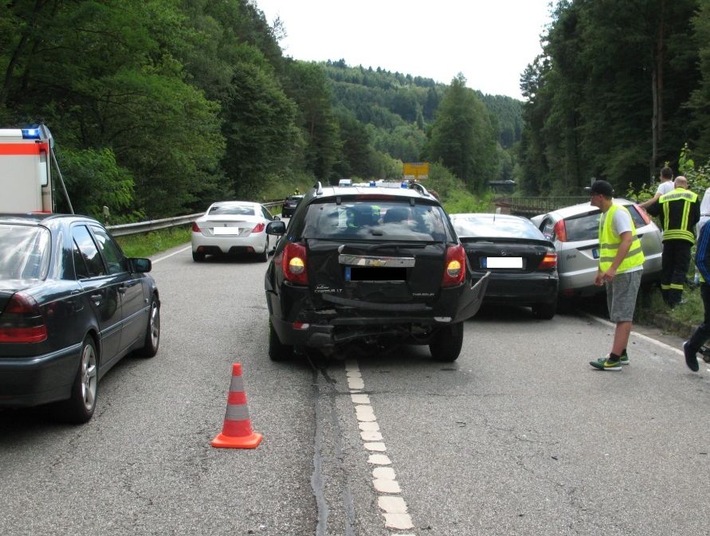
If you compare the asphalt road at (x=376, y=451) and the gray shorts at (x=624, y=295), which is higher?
the gray shorts at (x=624, y=295)

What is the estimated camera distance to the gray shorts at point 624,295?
25.7ft

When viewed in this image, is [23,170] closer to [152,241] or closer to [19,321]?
[19,321]

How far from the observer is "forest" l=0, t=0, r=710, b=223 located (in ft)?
78.0

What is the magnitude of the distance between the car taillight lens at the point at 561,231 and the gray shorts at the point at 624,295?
12.3 ft

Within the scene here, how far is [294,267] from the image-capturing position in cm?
726

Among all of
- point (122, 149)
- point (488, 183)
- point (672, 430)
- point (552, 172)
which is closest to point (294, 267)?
point (672, 430)

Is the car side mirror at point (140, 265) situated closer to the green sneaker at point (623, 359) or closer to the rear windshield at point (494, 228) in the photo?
the green sneaker at point (623, 359)

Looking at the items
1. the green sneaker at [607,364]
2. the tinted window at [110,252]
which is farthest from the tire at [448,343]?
the tinted window at [110,252]

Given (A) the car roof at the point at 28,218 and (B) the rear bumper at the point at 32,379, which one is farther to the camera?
(A) the car roof at the point at 28,218

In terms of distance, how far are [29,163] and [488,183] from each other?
135 meters

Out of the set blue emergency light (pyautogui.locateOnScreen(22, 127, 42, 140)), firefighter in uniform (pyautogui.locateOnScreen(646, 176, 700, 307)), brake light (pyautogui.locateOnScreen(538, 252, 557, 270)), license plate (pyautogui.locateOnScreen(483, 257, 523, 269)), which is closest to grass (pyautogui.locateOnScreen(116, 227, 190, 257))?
blue emergency light (pyautogui.locateOnScreen(22, 127, 42, 140))

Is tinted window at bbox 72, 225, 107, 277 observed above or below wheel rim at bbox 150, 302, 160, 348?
above

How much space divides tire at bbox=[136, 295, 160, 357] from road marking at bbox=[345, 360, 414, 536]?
2232 millimetres

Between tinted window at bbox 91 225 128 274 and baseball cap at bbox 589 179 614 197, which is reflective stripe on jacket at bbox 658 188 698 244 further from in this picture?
tinted window at bbox 91 225 128 274
